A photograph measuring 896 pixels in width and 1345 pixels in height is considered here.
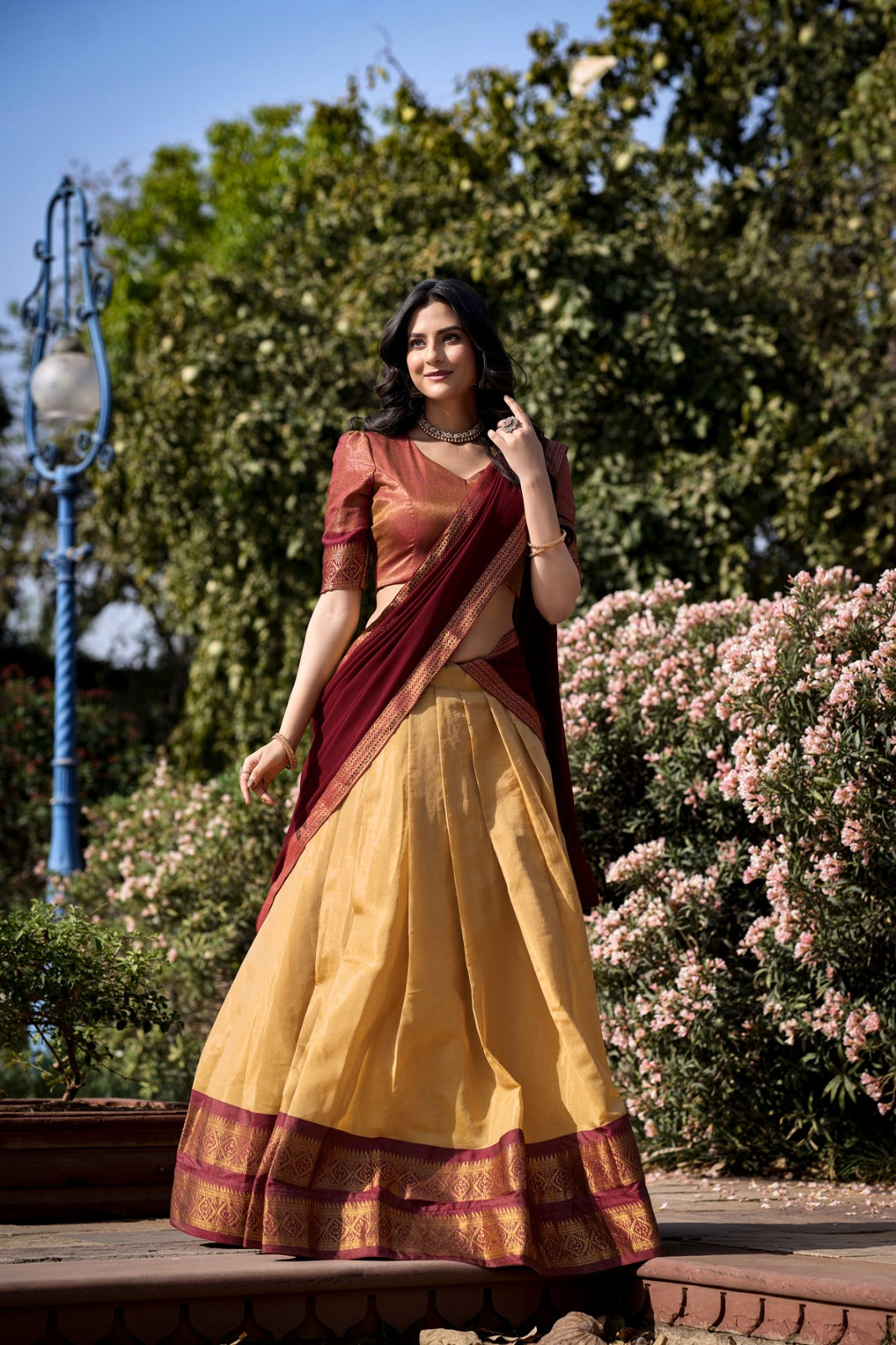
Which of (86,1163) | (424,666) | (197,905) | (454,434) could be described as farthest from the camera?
(197,905)

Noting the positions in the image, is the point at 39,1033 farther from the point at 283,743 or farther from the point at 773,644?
the point at 773,644

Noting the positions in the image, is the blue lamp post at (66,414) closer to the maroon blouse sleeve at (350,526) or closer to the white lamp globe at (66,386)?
the white lamp globe at (66,386)

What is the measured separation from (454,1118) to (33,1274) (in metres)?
0.78

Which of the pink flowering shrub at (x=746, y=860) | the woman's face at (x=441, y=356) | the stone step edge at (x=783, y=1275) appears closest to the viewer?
the stone step edge at (x=783, y=1275)

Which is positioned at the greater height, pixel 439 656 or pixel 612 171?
pixel 612 171

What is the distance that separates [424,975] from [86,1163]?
4.42 ft

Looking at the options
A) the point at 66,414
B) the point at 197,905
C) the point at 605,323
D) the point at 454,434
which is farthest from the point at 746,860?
the point at 66,414

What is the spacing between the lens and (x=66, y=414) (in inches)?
315

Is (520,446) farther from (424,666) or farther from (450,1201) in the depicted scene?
(450,1201)

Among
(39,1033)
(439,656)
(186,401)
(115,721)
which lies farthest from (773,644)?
(115,721)

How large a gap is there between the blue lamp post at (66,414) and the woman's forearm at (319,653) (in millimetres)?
4693

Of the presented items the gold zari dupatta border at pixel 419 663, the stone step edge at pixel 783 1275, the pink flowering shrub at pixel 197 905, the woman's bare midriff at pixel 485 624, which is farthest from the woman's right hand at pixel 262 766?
the pink flowering shrub at pixel 197 905

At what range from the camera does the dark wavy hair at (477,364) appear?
3162 millimetres

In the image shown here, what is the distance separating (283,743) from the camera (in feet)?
9.87
